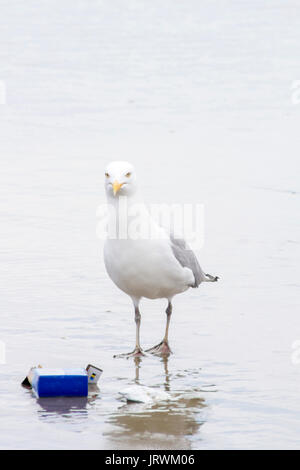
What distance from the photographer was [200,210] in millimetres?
Result: 11797

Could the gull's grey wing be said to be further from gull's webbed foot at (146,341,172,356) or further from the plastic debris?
the plastic debris

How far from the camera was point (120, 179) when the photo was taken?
7.70 metres

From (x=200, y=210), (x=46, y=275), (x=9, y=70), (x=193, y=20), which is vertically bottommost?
(x=46, y=275)

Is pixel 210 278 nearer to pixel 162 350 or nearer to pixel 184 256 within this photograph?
pixel 184 256

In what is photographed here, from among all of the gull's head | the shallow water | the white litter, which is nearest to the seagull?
the gull's head

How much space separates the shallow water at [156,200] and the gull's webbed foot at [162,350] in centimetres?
7

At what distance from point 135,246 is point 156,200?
4297 mm

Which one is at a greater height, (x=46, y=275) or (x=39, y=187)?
(x=39, y=187)

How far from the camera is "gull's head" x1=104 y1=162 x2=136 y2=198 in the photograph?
25.2 feet

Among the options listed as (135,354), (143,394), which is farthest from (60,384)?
(135,354)

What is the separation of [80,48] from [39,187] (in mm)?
9306

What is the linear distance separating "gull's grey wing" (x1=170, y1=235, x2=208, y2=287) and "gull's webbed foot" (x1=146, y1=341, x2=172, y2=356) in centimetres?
57

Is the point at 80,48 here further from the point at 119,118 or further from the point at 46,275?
the point at 46,275

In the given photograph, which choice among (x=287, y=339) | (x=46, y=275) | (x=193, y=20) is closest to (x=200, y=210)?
(x=46, y=275)
